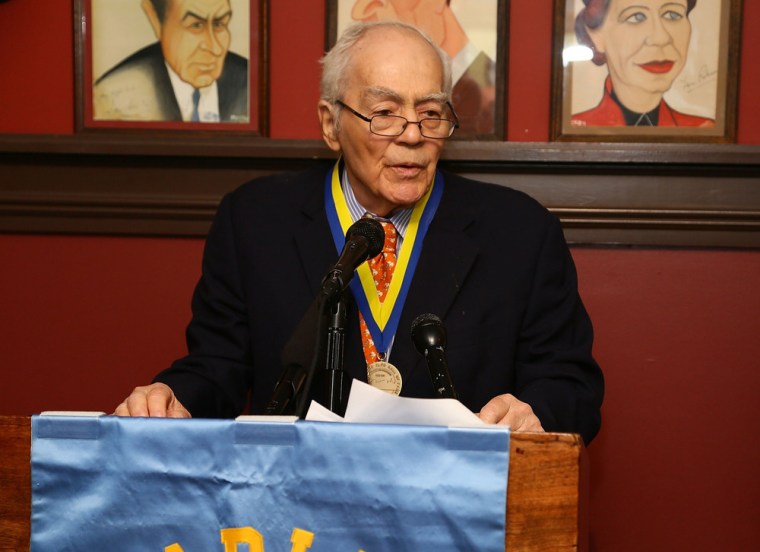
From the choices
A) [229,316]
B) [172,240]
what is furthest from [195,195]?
[229,316]

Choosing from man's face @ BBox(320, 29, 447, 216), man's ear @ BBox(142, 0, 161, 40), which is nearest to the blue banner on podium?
man's face @ BBox(320, 29, 447, 216)

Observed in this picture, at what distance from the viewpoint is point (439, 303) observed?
2.38 metres

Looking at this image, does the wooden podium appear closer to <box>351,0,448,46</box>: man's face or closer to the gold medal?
the gold medal

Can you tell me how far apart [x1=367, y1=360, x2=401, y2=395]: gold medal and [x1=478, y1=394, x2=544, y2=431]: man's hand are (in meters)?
0.44

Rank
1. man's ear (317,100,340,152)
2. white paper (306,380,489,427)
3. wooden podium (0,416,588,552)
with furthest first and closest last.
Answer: man's ear (317,100,340,152), white paper (306,380,489,427), wooden podium (0,416,588,552)

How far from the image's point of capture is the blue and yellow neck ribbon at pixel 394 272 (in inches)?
92.5

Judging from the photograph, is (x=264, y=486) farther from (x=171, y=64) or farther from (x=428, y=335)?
(x=171, y=64)

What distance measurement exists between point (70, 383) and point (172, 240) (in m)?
0.56

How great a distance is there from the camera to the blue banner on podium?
124cm

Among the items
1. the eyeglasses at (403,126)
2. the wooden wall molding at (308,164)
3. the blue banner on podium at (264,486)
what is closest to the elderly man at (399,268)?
the eyeglasses at (403,126)

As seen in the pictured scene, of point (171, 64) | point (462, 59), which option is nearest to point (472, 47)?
point (462, 59)

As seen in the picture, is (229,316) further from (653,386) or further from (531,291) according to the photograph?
(653,386)

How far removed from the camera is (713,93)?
285cm

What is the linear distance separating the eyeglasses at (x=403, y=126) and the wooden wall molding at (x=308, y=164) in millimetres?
537
